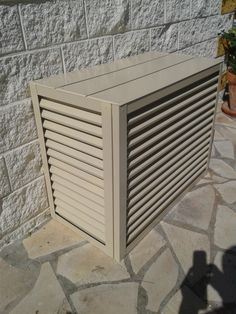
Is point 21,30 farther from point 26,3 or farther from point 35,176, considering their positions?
point 35,176

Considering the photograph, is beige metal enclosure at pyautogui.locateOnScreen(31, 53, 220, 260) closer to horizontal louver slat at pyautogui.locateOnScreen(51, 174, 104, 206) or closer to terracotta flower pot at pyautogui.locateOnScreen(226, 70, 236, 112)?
horizontal louver slat at pyautogui.locateOnScreen(51, 174, 104, 206)

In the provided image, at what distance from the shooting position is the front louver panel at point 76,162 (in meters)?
1.85

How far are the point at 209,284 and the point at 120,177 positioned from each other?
92 centimetres

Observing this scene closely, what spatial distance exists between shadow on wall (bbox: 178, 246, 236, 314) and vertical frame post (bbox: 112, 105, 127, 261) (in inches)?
19.0

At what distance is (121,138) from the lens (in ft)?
5.46

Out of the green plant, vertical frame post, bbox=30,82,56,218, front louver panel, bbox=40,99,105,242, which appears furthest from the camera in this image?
the green plant

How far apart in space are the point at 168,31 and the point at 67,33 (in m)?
1.37

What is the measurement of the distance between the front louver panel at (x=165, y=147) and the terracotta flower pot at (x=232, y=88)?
1763 millimetres

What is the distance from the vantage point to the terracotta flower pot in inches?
167

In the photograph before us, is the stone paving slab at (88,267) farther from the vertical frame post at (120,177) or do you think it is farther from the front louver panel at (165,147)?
the front louver panel at (165,147)

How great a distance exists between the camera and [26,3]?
73.5 inches

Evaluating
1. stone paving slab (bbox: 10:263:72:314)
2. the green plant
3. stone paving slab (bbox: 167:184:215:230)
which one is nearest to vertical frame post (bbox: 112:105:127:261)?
stone paving slab (bbox: 10:263:72:314)

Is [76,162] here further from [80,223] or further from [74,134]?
[80,223]


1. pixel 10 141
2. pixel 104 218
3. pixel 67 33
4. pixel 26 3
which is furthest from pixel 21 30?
pixel 104 218
